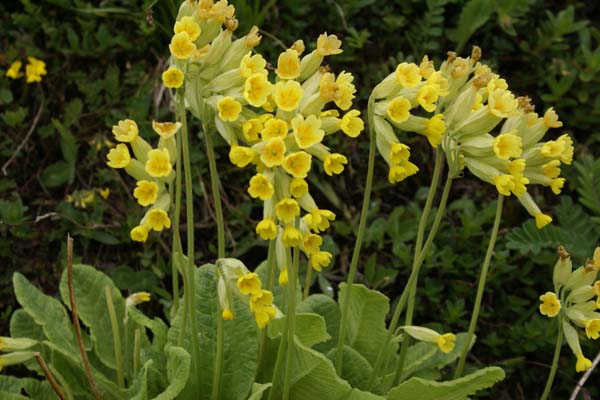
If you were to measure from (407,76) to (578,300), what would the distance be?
0.68 m

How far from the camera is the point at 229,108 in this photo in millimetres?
1689

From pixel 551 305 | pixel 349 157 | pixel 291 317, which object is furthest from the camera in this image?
pixel 349 157

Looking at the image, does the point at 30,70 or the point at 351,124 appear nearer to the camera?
the point at 351,124

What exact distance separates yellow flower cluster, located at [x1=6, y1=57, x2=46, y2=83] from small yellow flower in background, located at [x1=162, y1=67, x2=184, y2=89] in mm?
1891

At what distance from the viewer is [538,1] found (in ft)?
12.2

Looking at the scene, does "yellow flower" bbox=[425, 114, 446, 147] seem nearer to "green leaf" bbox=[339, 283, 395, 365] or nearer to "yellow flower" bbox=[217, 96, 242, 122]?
"yellow flower" bbox=[217, 96, 242, 122]

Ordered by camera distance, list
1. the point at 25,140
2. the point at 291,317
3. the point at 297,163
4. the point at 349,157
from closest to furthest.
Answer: the point at 297,163 < the point at 291,317 < the point at 25,140 < the point at 349,157

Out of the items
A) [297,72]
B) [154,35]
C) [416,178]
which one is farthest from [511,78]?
[297,72]

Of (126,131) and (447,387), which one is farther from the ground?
(126,131)

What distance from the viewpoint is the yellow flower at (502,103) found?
70.1 inches

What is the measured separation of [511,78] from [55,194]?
6.35ft

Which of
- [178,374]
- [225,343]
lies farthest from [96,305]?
[178,374]

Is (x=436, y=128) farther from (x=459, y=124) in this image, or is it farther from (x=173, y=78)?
(x=173, y=78)

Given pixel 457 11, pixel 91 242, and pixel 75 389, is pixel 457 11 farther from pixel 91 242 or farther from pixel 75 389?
pixel 75 389
